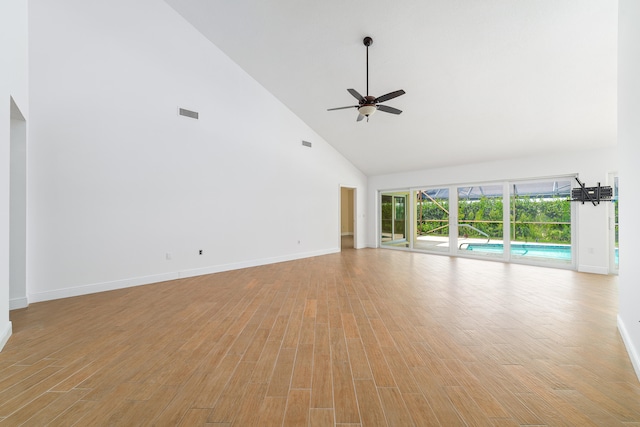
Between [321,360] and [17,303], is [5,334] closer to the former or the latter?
[17,303]

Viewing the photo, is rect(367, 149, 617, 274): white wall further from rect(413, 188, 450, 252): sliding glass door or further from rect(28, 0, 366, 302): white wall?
rect(28, 0, 366, 302): white wall

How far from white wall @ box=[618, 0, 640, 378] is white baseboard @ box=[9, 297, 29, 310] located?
6280 millimetres

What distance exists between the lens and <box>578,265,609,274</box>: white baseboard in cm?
503

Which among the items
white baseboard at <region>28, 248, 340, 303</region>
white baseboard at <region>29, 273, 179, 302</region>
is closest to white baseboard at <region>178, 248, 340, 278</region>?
white baseboard at <region>28, 248, 340, 303</region>

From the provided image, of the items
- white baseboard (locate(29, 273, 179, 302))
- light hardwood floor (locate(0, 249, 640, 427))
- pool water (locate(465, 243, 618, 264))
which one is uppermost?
pool water (locate(465, 243, 618, 264))

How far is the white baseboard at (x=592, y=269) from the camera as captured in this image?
5.03 m

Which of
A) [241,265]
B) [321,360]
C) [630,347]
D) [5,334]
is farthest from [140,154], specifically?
[630,347]

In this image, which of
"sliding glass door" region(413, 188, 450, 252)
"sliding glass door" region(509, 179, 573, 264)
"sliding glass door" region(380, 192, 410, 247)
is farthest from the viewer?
"sliding glass door" region(380, 192, 410, 247)

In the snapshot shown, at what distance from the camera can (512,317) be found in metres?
2.96

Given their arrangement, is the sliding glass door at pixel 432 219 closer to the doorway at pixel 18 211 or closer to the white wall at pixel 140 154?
the white wall at pixel 140 154

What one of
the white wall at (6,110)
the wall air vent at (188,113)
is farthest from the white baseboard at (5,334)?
the wall air vent at (188,113)

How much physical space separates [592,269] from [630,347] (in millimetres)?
4198

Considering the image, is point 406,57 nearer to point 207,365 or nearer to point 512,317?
point 512,317

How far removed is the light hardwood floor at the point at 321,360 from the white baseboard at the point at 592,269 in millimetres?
1712
